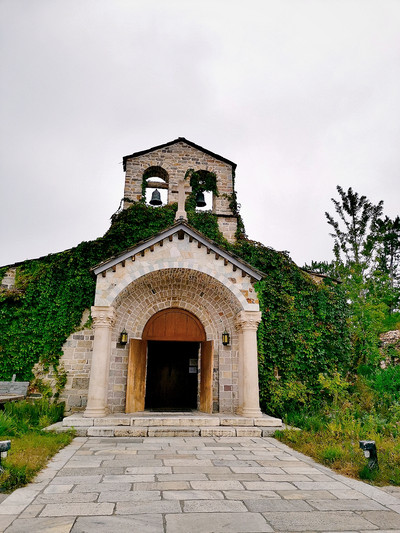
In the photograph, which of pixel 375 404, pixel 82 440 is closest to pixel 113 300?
pixel 82 440

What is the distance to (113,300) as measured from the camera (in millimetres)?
9570

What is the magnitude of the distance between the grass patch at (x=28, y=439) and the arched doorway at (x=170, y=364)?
2.15 m

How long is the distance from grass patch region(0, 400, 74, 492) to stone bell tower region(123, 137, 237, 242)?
23.6 feet

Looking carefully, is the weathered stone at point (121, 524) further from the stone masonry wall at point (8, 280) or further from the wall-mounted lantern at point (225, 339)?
the stone masonry wall at point (8, 280)

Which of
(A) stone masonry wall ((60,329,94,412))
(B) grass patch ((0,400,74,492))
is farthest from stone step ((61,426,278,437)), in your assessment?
(A) stone masonry wall ((60,329,94,412))

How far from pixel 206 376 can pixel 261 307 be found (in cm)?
273

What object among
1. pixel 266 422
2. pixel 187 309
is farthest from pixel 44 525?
pixel 187 309

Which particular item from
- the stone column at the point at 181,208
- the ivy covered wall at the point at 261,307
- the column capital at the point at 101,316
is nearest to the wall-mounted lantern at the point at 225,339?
the ivy covered wall at the point at 261,307

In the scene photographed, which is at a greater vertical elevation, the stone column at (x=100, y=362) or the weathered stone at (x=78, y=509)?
the stone column at (x=100, y=362)

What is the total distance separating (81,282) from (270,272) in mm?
6100

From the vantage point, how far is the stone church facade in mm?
9500

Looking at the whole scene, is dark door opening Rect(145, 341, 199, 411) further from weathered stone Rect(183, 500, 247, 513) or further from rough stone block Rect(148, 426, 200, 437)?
weathered stone Rect(183, 500, 247, 513)

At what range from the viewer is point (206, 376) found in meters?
10.4

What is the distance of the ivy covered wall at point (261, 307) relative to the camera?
411 inches
